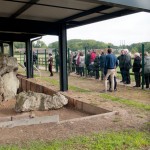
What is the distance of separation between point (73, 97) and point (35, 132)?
3799 millimetres

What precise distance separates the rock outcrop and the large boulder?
269cm

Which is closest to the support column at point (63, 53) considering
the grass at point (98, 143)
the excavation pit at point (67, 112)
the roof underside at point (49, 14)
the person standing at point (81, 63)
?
the roof underside at point (49, 14)

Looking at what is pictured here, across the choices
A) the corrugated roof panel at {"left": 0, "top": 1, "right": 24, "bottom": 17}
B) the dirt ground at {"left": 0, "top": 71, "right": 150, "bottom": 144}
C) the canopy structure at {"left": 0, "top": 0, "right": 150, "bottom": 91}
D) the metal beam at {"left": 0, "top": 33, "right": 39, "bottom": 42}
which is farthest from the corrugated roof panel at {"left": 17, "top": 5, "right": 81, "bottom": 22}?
Answer: the metal beam at {"left": 0, "top": 33, "right": 39, "bottom": 42}

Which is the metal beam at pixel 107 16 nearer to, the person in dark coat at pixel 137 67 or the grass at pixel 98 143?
the person in dark coat at pixel 137 67

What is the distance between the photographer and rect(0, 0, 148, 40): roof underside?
306 inches

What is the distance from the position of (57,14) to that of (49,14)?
268 mm

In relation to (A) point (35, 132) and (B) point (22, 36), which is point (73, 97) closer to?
(A) point (35, 132)

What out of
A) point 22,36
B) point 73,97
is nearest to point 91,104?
point 73,97

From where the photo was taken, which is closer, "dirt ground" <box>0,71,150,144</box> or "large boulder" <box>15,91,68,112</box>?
"dirt ground" <box>0,71,150,144</box>

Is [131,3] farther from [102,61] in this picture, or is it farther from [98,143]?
[102,61]

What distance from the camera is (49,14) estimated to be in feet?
30.5

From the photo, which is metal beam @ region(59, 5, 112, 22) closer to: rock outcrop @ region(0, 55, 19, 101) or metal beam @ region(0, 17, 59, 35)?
metal beam @ region(0, 17, 59, 35)

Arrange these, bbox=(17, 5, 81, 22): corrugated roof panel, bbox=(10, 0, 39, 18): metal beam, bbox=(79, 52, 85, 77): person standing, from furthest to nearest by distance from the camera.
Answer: bbox=(79, 52, 85, 77): person standing < bbox=(17, 5, 81, 22): corrugated roof panel < bbox=(10, 0, 39, 18): metal beam

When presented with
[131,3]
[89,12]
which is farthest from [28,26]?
[131,3]
